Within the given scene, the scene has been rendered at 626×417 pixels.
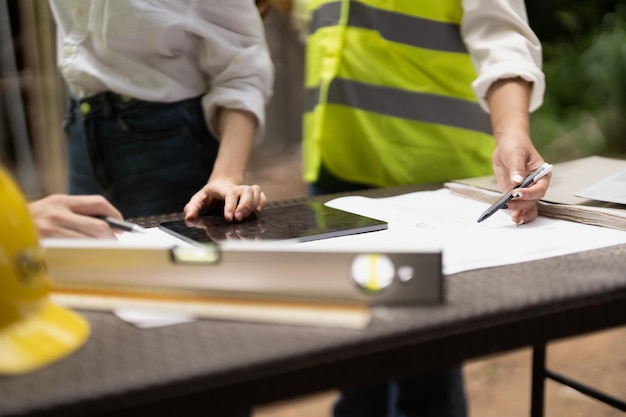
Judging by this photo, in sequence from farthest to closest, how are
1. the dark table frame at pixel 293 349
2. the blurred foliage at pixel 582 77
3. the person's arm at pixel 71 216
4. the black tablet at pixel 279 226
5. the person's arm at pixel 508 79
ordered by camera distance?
the blurred foliage at pixel 582 77 → the person's arm at pixel 508 79 → the black tablet at pixel 279 226 → the person's arm at pixel 71 216 → the dark table frame at pixel 293 349

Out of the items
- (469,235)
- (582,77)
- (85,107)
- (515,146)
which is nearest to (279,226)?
(469,235)

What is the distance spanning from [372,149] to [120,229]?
545 millimetres

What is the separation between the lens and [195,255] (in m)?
0.47

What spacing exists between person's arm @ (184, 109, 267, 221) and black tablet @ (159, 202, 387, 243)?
0.05 feet

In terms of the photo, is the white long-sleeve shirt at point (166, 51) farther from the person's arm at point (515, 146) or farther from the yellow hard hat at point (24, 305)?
the yellow hard hat at point (24, 305)

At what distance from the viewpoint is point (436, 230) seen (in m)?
0.69

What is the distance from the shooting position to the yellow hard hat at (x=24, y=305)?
0.39 meters

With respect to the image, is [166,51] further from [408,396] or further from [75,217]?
[408,396]

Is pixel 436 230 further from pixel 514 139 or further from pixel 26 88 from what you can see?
pixel 26 88

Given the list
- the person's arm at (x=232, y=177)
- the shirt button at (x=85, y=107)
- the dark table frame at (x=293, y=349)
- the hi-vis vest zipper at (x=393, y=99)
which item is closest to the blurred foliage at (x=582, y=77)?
the hi-vis vest zipper at (x=393, y=99)

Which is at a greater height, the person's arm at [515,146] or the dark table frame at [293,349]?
the person's arm at [515,146]

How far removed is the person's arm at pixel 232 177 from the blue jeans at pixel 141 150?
0.18 ft

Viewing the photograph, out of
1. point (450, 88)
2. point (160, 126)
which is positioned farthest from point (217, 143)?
point (450, 88)

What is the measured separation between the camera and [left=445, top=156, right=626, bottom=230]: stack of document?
0.70 m
